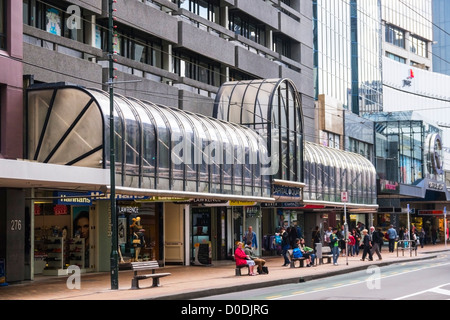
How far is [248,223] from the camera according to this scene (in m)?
43.6

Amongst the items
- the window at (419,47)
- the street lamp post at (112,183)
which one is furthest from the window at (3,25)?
the window at (419,47)

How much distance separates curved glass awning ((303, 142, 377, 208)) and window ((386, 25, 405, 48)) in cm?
3987

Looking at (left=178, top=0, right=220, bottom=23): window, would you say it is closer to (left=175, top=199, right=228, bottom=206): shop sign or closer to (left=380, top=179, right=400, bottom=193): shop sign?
(left=175, top=199, right=228, bottom=206): shop sign

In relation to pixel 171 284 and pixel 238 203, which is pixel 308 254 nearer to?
pixel 238 203

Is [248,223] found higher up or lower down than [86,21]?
lower down

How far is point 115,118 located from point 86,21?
24.3ft

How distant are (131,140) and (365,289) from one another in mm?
9527

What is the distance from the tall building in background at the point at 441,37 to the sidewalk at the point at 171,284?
93.7 meters

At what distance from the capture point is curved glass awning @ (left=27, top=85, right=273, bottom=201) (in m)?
26.1

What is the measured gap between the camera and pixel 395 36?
9469 centimetres

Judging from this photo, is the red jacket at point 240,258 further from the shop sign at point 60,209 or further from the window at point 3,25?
the window at point 3,25

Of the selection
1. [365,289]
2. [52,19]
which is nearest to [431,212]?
[52,19]

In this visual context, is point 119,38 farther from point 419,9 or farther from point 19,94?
point 419,9
